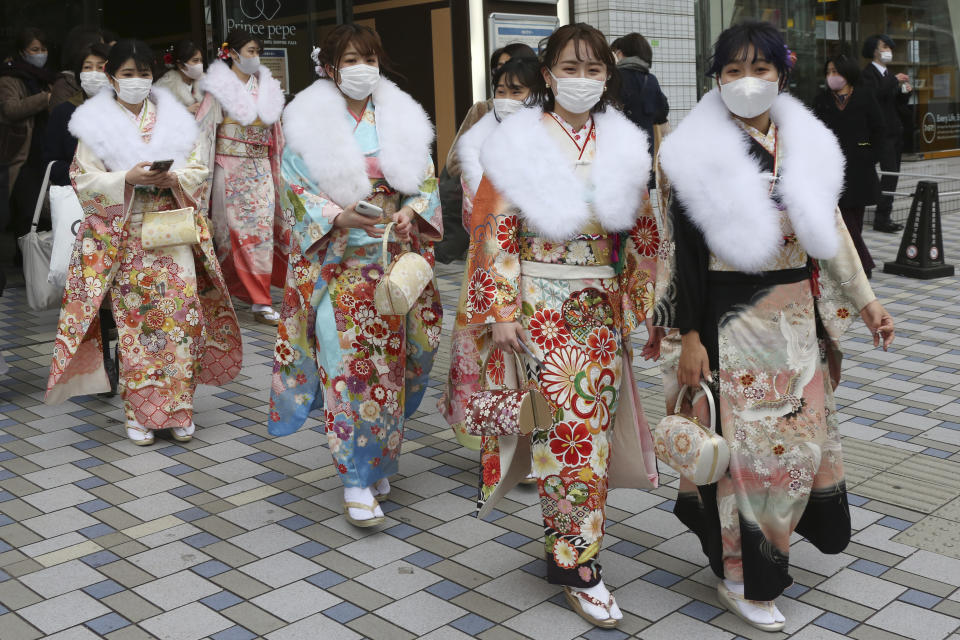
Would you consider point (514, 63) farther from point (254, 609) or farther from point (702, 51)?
point (702, 51)

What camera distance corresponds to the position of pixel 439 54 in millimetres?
11219

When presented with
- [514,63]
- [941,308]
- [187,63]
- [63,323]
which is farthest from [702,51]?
[63,323]

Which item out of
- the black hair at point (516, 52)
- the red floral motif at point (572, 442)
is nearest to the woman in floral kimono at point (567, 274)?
the red floral motif at point (572, 442)

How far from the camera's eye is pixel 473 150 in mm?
5039

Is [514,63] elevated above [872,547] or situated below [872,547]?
above

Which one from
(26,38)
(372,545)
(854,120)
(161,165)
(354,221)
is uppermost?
(26,38)

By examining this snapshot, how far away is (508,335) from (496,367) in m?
0.21

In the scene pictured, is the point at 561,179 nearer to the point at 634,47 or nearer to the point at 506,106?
the point at 506,106

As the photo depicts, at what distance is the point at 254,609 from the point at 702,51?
10564mm

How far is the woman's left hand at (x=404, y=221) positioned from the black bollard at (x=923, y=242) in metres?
5.99

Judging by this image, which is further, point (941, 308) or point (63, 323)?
point (941, 308)

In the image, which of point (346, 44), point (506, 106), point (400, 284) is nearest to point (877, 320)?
point (400, 284)

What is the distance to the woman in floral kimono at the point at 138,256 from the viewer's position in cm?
520

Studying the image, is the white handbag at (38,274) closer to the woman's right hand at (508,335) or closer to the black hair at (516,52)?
the black hair at (516,52)
